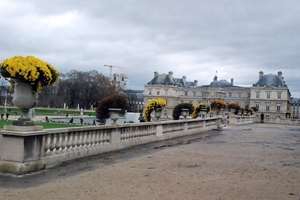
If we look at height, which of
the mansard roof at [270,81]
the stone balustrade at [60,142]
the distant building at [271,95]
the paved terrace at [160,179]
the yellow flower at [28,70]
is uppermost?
the mansard roof at [270,81]

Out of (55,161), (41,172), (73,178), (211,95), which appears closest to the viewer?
(73,178)

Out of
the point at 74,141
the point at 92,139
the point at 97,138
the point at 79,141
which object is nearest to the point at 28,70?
the point at 74,141

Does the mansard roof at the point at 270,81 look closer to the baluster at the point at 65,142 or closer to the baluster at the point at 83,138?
the baluster at the point at 83,138

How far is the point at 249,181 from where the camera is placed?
7227 millimetres

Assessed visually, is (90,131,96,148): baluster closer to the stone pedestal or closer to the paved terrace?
the paved terrace

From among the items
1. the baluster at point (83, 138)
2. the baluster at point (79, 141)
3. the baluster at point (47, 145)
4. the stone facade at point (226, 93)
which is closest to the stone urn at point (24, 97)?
the baluster at point (47, 145)

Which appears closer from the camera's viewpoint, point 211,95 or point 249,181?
point 249,181

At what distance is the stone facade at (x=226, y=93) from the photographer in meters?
112

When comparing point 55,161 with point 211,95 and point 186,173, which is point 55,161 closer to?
point 186,173

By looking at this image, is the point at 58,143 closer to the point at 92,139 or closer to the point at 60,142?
the point at 60,142

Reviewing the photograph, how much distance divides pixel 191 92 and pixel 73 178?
12809 centimetres

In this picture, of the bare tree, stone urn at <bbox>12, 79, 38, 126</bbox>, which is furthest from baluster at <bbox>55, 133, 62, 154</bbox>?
the bare tree

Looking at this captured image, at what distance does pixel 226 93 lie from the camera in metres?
127

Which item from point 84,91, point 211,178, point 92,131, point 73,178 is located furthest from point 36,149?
point 84,91
